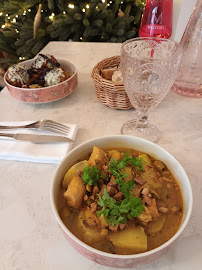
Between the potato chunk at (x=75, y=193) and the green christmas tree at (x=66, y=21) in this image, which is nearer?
the potato chunk at (x=75, y=193)

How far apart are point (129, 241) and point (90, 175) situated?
0.15 meters

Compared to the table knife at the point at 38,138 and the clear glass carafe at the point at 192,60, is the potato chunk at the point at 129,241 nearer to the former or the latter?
the table knife at the point at 38,138

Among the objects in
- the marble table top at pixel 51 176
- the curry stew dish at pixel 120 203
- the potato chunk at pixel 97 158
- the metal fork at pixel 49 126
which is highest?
the potato chunk at pixel 97 158

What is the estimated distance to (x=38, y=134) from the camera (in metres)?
0.79

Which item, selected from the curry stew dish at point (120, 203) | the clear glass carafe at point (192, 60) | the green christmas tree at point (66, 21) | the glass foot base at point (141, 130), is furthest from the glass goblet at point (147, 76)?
the green christmas tree at point (66, 21)

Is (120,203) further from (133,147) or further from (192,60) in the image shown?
(192,60)

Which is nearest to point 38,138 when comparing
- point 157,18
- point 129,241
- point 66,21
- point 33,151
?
point 33,151

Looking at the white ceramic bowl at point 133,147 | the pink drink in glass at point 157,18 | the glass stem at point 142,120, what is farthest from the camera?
the pink drink in glass at point 157,18

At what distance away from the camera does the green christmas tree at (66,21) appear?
6.02ft

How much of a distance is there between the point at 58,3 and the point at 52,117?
135cm

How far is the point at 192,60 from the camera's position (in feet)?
3.01

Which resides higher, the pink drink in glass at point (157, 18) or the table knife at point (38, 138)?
the pink drink in glass at point (157, 18)

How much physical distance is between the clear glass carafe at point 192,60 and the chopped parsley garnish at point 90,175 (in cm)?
62

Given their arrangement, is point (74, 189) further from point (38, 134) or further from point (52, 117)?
point (52, 117)
